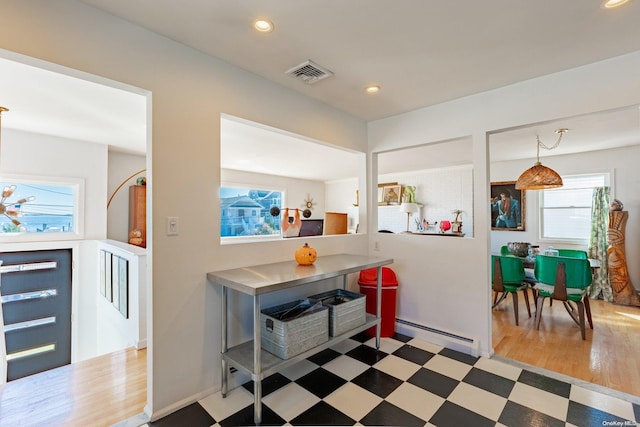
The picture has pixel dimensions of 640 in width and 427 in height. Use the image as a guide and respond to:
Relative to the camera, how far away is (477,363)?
239 cm

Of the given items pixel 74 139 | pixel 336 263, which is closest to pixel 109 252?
pixel 74 139

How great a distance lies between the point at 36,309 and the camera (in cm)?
363

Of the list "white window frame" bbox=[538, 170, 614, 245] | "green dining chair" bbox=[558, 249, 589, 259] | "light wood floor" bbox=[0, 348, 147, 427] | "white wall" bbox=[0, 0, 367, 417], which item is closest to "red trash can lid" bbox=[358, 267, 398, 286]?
"white wall" bbox=[0, 0, 367, 417]

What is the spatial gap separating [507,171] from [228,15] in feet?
18.2

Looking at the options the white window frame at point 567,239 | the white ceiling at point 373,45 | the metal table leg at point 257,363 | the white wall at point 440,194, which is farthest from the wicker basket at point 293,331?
the white window frame at point 567,239

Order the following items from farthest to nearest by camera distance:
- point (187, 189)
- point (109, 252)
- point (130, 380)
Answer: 1. point (109, 252)
2. point (130, 380)
3. point (187, 189)

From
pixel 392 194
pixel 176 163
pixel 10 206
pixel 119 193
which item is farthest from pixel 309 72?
pixel 392 194

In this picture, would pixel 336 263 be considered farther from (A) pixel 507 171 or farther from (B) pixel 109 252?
(A) pixel 507 171

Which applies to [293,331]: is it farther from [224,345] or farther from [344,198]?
[344,198]

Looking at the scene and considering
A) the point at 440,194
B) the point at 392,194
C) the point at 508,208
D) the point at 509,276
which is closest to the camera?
the point at 509,276

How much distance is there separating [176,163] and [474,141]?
2470mm

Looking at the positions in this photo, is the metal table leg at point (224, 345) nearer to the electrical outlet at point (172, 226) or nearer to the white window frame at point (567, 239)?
the electrical outlet at point (172, 226)

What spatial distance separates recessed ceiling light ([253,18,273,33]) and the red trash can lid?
2.28m

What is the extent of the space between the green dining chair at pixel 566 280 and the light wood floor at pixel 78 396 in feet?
12.7
